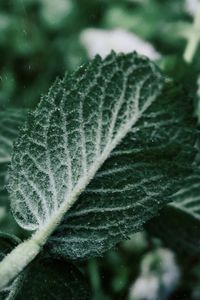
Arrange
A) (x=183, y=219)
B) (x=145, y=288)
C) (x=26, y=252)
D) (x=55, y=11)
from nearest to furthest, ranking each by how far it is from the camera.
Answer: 1. (x=26, y=252)
2. (x=183, y=219)
3. (x=145, y=288)
4. (x=55, y=11)

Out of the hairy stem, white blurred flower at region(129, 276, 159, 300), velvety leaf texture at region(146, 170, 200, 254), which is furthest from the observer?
white blurred flower at region(129, 276, 159, 300)

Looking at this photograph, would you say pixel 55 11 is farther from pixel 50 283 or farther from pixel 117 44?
pixel 50 283

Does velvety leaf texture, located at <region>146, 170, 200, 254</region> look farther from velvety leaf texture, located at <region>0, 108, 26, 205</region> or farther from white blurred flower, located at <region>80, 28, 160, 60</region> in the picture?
white blurred flower, located at <region>80, 28, 160, 60</region>

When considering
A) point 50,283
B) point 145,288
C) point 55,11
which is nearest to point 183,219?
point 50,283

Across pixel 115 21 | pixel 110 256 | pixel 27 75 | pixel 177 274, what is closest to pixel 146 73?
pixel 177 274

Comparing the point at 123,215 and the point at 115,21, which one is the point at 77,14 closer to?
the point at 115,21

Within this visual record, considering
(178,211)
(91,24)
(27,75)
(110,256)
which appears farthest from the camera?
(91,24)

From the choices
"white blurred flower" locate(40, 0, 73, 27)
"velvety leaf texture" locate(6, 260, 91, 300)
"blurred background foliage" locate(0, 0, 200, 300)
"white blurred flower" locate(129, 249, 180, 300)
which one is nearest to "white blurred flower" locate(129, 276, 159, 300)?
"white blurred flower" locate(129, 249, 180, 300)
